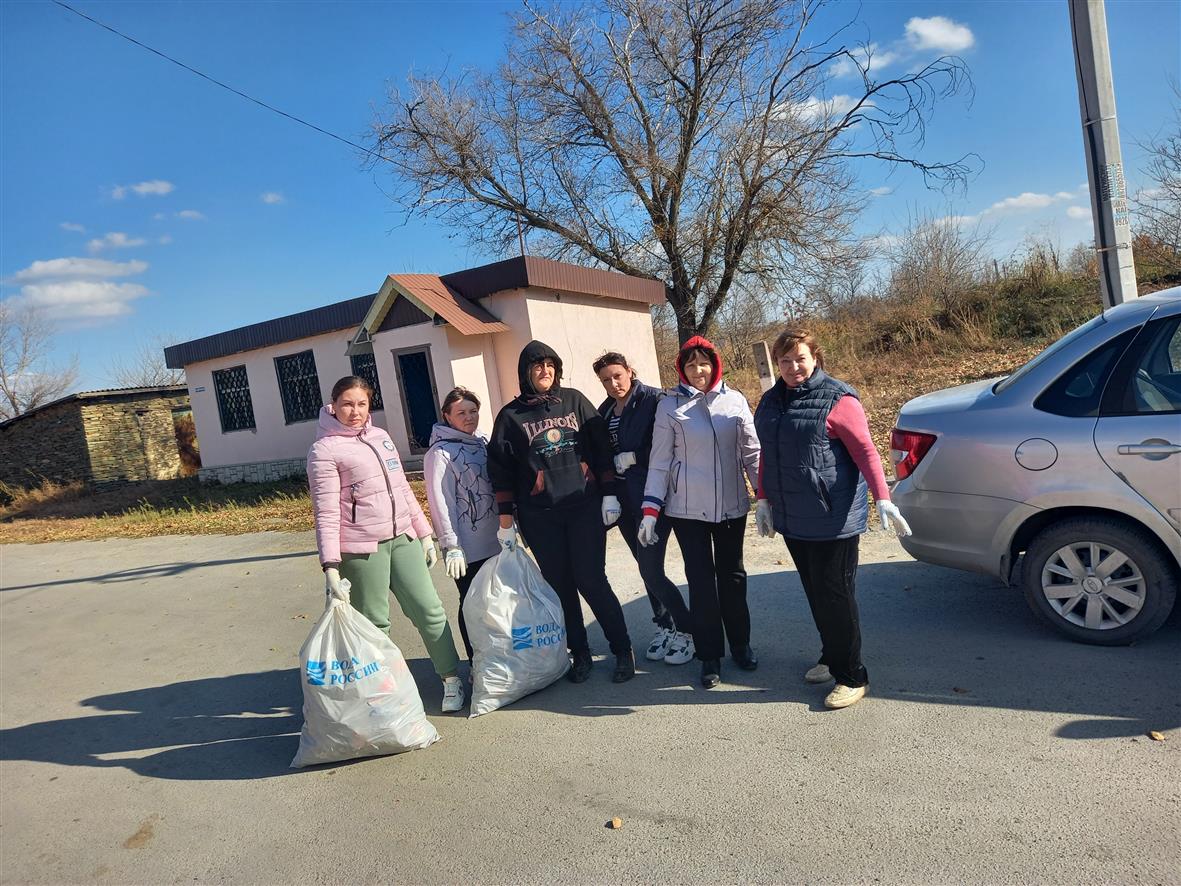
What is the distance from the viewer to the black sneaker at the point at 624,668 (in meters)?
4.10

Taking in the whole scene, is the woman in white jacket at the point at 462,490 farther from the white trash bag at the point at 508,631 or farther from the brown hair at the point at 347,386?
the brown hair at the point at 347,386

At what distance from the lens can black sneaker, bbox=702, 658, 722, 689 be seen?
3873 millimetres

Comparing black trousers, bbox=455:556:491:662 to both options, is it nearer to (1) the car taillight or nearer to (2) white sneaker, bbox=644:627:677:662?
(2) white sneaker, bbox=644:627:677:662

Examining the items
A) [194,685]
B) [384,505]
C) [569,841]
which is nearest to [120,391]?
[194,685]

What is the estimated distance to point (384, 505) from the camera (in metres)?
3.98

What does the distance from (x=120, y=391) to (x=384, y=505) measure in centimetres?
2356

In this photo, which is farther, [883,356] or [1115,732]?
[883,356]

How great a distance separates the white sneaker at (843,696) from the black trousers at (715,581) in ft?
1.95

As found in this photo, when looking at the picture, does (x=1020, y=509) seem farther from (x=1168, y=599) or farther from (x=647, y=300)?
(x=647, y=300)

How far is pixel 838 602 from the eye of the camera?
3.49 metres

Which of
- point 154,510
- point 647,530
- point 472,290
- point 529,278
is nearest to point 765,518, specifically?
point 647,530

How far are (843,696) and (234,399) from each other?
726 inches

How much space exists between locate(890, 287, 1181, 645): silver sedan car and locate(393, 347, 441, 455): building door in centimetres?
1025

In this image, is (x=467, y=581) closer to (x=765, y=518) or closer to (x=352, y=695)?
(x=352, y=695)
